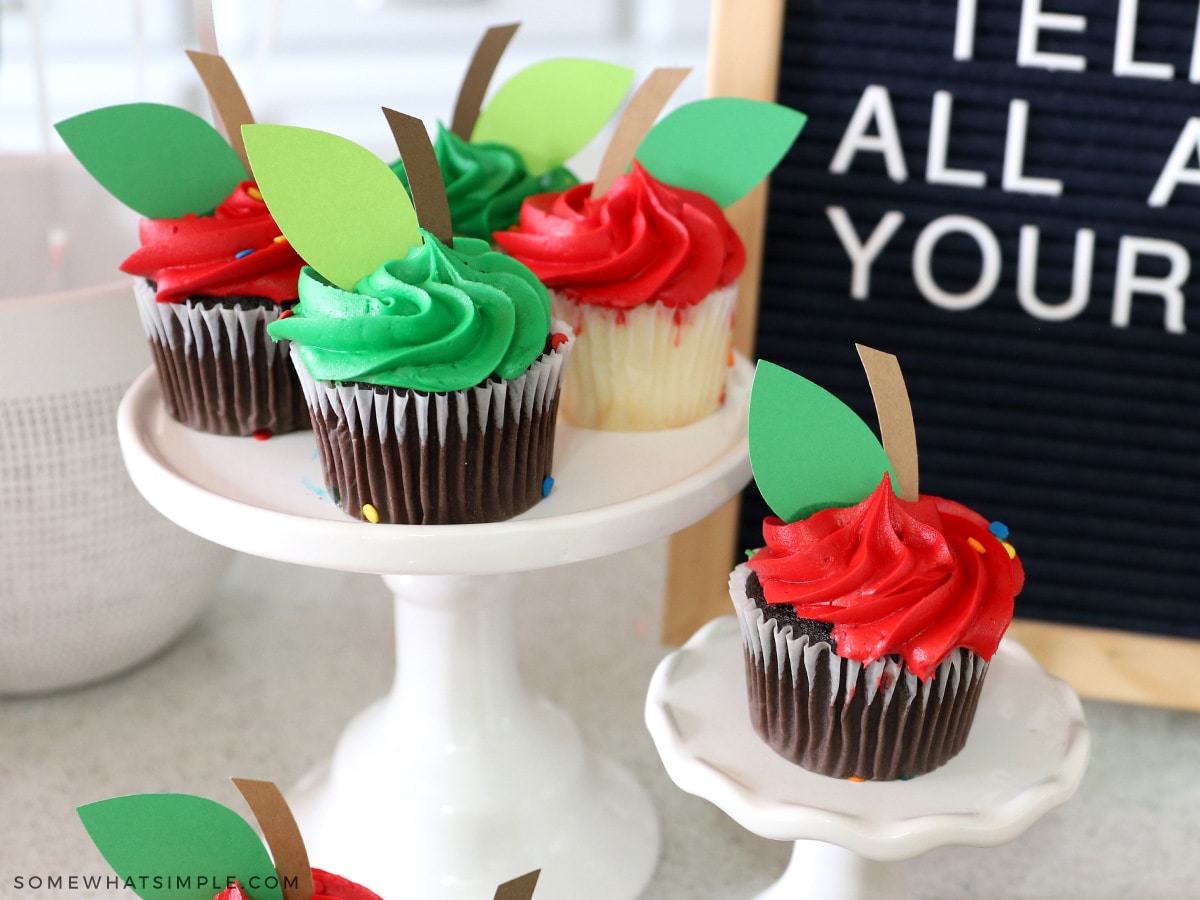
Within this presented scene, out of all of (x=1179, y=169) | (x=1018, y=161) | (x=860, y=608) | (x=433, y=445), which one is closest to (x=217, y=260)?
(x=433, y=445)

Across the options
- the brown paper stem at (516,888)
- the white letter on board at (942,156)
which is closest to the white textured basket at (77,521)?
the brown paper stem at (516,888)

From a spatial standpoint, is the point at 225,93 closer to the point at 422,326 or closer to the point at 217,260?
the point at 217,260

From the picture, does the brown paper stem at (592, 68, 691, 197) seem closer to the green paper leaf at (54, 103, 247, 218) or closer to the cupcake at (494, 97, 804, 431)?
the cupcake at (494, 97, 804, 431)

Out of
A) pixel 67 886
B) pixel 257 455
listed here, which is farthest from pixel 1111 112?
pixel 67 886

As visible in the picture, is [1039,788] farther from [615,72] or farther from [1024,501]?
[615,72]

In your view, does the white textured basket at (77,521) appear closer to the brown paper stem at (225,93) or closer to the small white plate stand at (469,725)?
the small white plate stand at (469,725)

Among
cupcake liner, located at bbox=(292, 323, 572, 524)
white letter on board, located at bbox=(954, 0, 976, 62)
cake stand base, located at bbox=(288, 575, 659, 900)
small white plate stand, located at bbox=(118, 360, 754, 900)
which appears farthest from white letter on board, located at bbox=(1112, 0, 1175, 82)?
cake stand base, located at bbox=(288, 575, 659, 900)
